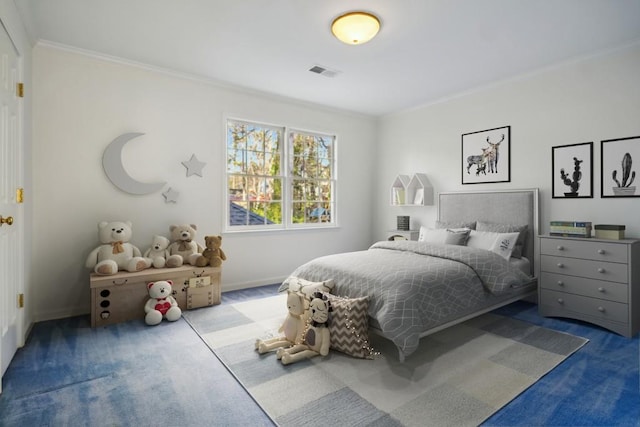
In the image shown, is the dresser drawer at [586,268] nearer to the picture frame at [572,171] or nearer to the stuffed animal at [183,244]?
the picture frame at [572,171]

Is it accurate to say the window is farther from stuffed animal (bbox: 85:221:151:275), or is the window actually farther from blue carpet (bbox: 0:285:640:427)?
blue carpet (bbox: 0:285:640:427)

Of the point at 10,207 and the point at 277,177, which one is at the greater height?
the point at 277,177

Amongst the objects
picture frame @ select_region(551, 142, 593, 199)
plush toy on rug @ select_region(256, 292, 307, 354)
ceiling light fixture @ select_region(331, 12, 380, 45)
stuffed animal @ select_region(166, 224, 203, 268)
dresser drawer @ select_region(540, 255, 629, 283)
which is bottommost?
plush toy on rug @ select_region(256, 292, 307, 354)

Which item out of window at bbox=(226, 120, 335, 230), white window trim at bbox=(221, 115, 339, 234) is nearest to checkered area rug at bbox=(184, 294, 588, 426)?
white window trim at bbox=(221, 115, 339, 234)

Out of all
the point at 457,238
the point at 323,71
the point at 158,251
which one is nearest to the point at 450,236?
the point at 457,238

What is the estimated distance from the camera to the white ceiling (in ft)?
8.12

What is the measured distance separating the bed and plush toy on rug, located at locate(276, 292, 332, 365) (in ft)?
A: 0.98

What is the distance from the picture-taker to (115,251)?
3174 mm

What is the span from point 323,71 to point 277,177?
154cm

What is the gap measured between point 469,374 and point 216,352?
1.72 m

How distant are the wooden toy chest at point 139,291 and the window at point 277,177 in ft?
2.98

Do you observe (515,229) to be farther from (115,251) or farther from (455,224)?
(115,251)

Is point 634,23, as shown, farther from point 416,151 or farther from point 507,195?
point 416,151

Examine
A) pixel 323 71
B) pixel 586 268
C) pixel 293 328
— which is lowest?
pixel 293 328
